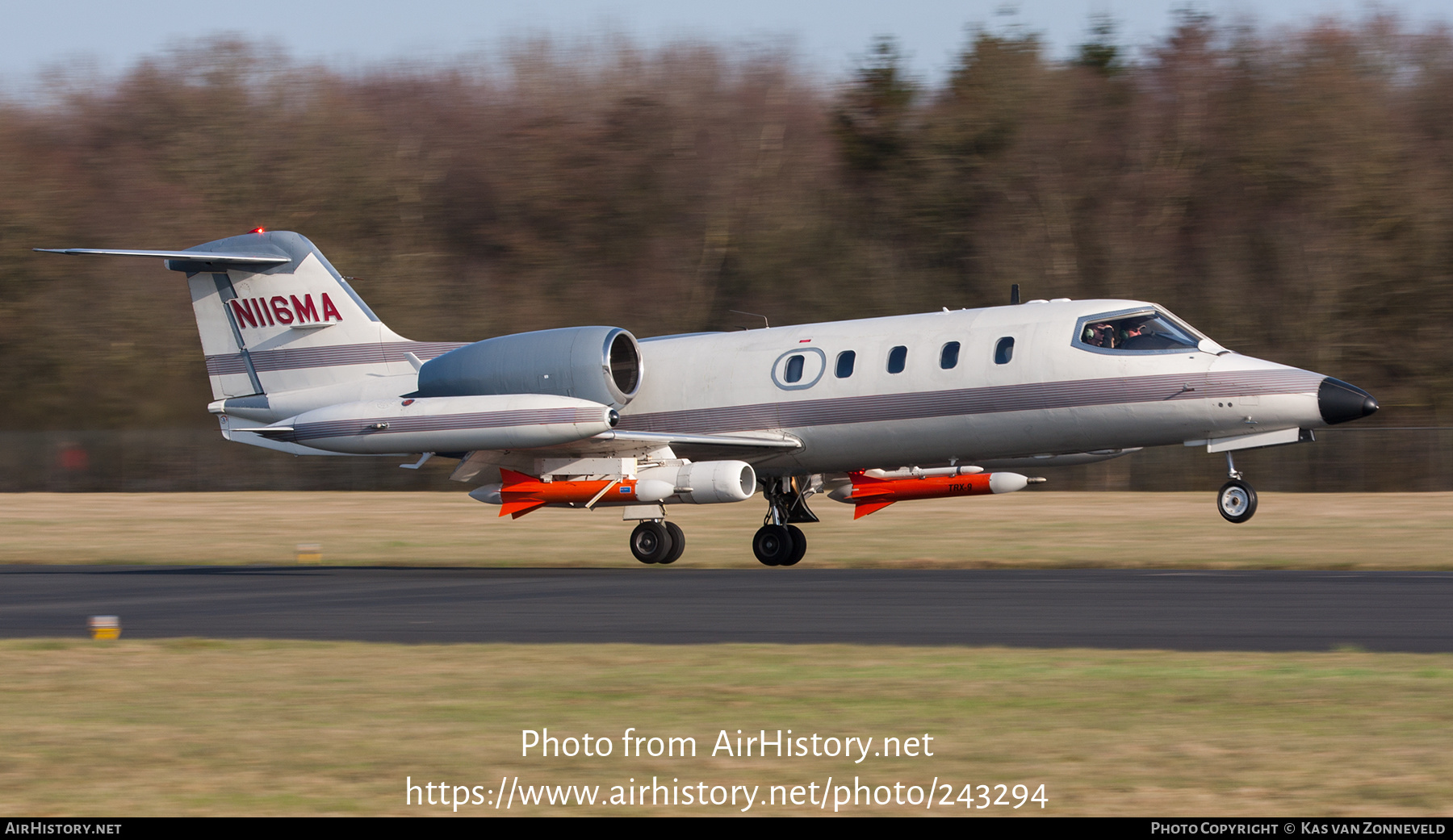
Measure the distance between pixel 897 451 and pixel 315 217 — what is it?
3138cm

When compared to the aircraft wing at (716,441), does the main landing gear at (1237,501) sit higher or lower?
lower

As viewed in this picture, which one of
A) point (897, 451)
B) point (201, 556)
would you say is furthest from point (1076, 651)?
point (201, 556)

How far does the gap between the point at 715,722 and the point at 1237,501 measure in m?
12.8

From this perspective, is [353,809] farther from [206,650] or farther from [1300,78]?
[1300,78]

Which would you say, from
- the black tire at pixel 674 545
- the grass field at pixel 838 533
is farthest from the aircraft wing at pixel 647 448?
the grass field at pixel 838 533

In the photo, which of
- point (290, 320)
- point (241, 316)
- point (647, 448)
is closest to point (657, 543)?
point (647, 448)

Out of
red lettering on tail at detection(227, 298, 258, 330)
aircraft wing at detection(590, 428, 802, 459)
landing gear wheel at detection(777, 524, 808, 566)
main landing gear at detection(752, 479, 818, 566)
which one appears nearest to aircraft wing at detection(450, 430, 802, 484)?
aircraft wing at detection(590, 428, 802, 459)

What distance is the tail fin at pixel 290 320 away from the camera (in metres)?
24.6

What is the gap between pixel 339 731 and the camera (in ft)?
27.6

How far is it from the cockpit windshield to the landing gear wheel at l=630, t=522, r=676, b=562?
6.35 metres

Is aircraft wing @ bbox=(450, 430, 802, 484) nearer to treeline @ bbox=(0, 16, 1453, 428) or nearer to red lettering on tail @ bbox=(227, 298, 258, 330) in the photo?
red lettering on tail @ bbox=(227, 298, 258, 330)

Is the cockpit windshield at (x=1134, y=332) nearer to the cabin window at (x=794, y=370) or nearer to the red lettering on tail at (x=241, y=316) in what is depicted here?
the cabin window at (x=794, y=370)

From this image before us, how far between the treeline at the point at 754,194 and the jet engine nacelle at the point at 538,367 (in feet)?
64.8

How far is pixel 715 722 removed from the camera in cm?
855
